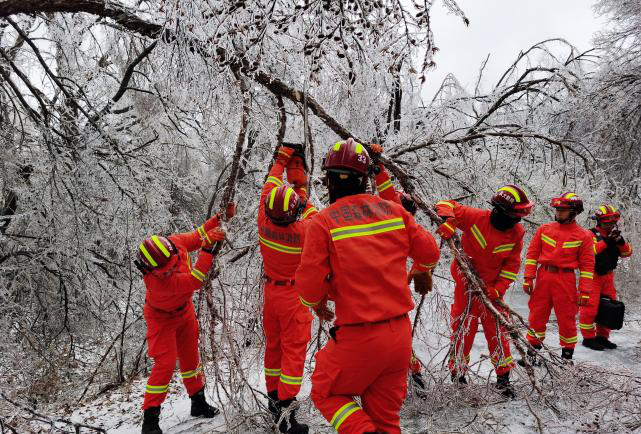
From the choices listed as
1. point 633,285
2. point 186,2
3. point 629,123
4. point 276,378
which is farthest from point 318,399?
point 633,285

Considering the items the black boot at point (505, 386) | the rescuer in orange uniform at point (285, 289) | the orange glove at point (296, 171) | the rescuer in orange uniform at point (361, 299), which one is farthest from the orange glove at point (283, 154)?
the black boot at point (505, 386)

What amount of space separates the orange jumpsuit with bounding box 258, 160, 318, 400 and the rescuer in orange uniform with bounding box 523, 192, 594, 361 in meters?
2.89

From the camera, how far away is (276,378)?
381 centimetres

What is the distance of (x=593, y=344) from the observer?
5.91 metres

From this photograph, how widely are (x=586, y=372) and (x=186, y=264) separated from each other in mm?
3356

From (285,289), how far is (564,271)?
333 cm

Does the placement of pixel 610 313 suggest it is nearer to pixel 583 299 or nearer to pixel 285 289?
pixel 583 299

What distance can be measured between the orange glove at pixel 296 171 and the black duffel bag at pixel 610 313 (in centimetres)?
455

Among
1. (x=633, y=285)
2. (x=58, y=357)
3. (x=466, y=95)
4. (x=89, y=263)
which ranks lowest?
(x=633, y=285)

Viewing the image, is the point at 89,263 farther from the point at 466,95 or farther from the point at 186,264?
the point at 466,95

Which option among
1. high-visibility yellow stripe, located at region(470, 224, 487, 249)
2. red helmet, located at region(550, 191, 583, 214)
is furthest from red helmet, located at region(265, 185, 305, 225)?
red helmet, located at region(550, 191, 583, 214)

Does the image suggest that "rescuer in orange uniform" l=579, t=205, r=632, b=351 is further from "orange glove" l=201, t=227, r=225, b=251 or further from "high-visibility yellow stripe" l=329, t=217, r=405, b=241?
"orange glove" l=201, t=227, r=225, b=251

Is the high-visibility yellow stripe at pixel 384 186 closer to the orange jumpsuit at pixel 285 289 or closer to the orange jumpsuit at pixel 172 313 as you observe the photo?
the orange jumpsuit at pixel 285 289

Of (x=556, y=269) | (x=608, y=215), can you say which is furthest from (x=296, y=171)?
(x=608, y=215)
